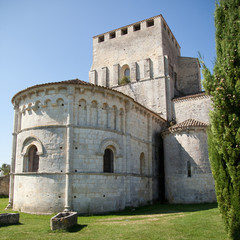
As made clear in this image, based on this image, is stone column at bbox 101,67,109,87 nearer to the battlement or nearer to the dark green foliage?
the battlement

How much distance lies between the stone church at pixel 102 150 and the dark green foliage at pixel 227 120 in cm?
857

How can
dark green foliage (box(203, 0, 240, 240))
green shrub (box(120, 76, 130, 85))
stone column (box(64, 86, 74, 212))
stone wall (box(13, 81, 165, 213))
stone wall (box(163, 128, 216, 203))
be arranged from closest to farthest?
dark green foliage (box(203, 0, 240, 240)) → stone column (box(64, 86, 74, 212)) → stone wall (box(13, 81, 165, 213)) → stone wall (box(163, 128, 216, 203)) → green shrub (box(120, 76, 130, 85))

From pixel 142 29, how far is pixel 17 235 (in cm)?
2438

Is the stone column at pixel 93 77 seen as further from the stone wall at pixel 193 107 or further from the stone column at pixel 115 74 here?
the stone wall at pixel 193 107

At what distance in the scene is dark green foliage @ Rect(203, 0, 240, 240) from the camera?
298 inches

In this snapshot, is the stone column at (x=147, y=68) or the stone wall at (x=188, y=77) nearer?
the stone column at (x=147, y=68)

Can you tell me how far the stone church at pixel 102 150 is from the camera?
14727 millimetres

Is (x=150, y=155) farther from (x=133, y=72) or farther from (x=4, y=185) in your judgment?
(x=4, y=185)

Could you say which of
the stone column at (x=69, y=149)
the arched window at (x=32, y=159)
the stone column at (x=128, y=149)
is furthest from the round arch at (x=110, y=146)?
the arched window at (x=32, y=159)

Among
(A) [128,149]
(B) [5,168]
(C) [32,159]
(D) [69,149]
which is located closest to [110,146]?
(A) [128,149]

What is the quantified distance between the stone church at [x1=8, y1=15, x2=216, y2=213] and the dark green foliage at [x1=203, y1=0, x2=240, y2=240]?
337 inches

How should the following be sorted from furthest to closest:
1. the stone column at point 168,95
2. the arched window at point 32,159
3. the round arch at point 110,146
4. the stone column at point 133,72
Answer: the stone column at point 133,72 < the stone column at point 168,95 < the arched window at point 32,159 < the round arch at point 110,146

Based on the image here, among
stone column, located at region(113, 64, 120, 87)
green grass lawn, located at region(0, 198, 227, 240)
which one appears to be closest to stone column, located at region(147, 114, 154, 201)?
green grass lawn, located at region(0, 198, 227, 240)

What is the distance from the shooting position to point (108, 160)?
16984mm
